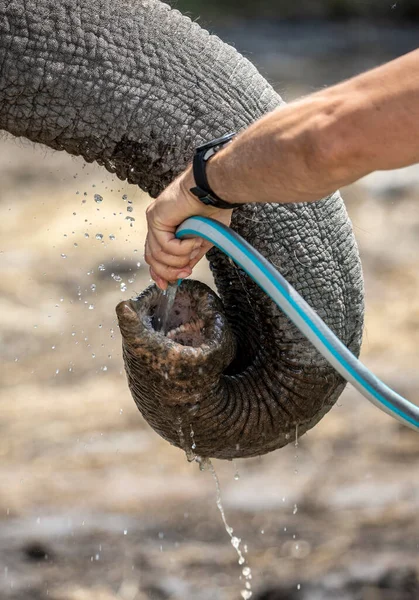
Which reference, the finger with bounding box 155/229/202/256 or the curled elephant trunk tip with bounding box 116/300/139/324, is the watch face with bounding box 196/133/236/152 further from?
the curled elephant trunk tip with bounding box 116/300/139/324

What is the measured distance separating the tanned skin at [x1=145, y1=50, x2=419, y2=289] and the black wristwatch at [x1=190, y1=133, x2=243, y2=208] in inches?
0.4

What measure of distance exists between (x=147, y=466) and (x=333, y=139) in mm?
1958

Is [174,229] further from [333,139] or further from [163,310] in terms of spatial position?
[333,139]

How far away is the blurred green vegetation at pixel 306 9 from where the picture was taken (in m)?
6.39

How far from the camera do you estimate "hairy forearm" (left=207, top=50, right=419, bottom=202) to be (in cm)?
107

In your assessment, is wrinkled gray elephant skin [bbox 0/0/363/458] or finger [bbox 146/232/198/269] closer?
finger [bbox 146/232/198/269]

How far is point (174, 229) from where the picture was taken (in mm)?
1413

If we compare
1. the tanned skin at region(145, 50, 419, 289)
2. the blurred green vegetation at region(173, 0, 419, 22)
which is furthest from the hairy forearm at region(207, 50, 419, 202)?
the blurred green vegetation at region(173, 0, 419, 22)

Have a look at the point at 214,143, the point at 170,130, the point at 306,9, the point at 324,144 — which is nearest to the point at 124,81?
the point at 170,130

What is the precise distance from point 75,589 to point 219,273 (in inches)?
45.4

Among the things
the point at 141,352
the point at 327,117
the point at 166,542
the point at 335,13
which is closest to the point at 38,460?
the point at 166,542

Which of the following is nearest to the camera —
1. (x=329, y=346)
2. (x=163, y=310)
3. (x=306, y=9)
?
(x=329, y=346)

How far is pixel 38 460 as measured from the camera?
296 centimetres

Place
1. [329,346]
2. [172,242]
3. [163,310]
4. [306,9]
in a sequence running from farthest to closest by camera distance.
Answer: [306,9] < [163,310] < [172,242] < [329,346]
